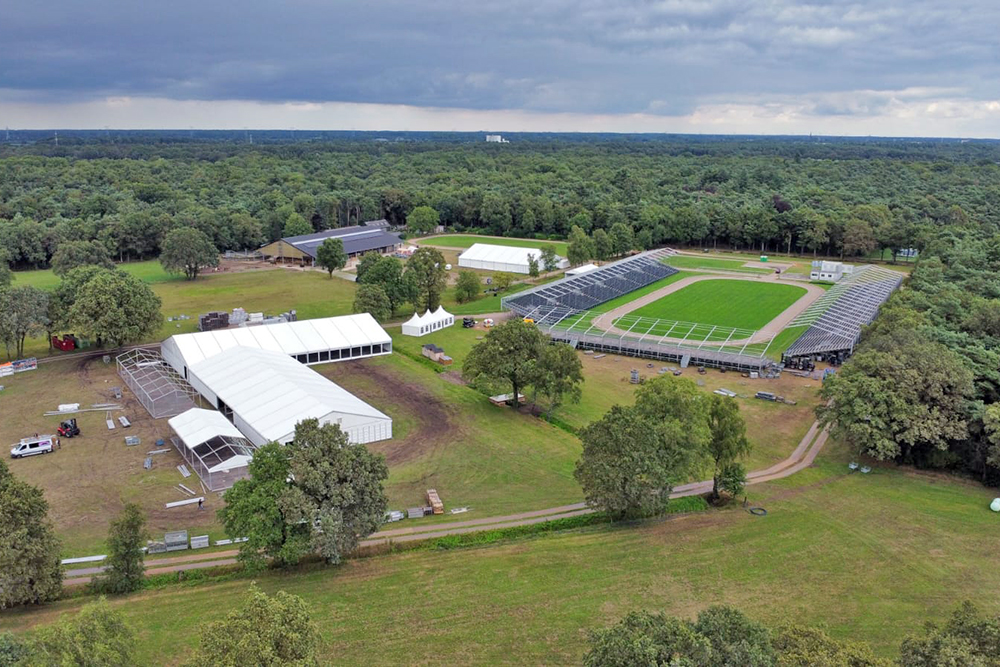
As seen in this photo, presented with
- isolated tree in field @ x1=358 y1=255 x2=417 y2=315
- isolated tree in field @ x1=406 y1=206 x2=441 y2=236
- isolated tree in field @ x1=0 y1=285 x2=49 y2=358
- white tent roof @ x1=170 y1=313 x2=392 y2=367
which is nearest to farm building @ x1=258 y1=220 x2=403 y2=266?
isolated tree in field @ x1=406 y1=206 x2=441 y2=236

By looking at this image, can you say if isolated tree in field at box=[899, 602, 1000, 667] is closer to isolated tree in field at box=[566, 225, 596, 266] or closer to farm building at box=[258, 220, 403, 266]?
isolated tree in field at box=[566, 225, 596, 266]

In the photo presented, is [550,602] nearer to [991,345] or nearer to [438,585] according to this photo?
[438,585]

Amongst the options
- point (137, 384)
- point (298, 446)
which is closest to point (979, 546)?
point (298, 446)

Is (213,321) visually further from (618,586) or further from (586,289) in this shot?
(618,586)

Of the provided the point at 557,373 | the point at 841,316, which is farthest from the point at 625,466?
Answer: the point at 841,316

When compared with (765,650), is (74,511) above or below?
below

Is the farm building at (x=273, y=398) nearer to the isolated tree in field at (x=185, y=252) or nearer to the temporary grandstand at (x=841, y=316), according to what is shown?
the temporary grandstand at (x=841, y=316)

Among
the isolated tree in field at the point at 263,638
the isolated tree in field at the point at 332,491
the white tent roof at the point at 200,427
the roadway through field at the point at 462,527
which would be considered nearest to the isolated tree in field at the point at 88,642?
the isolated tree in field at the point at 263,638
